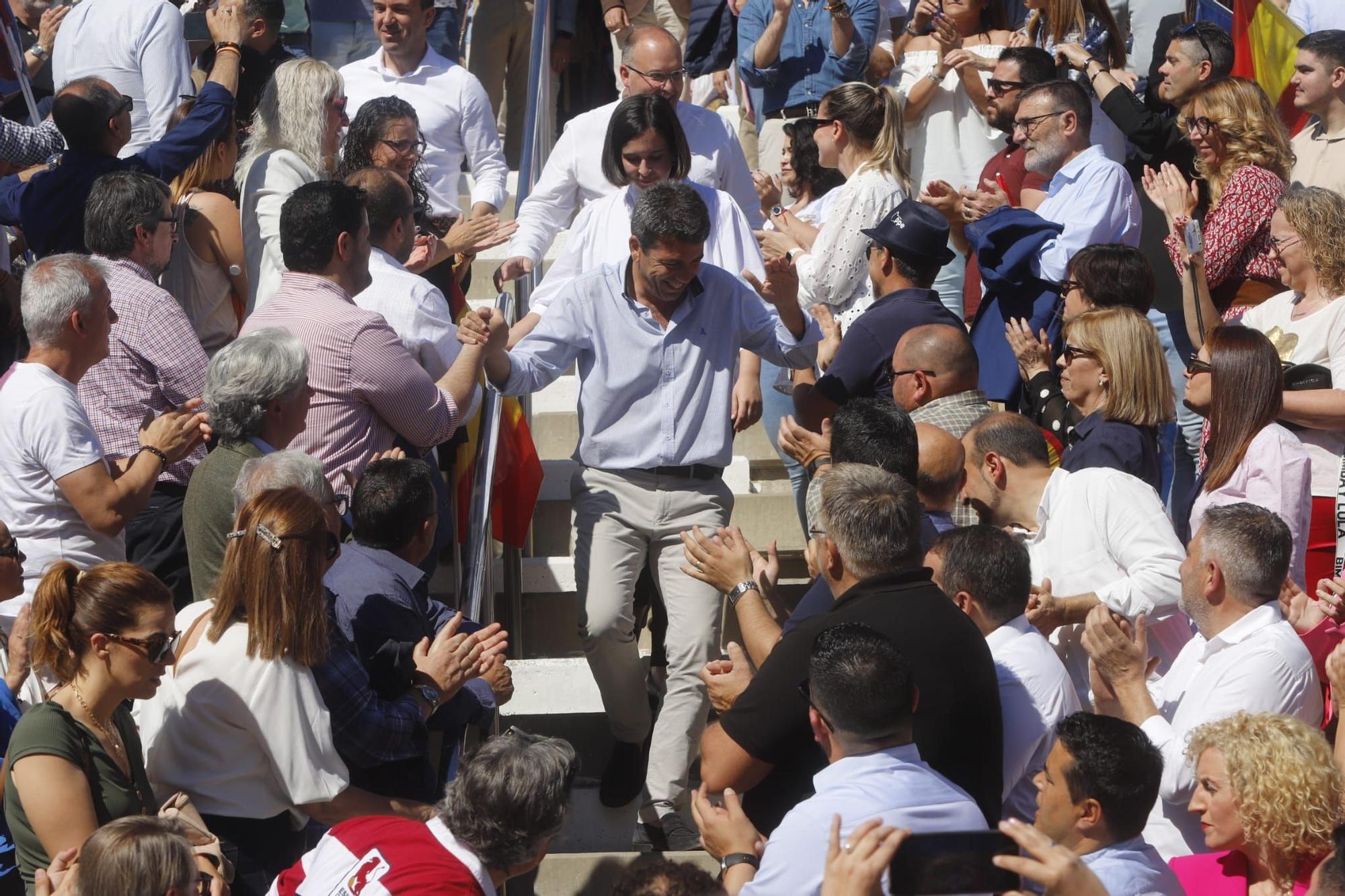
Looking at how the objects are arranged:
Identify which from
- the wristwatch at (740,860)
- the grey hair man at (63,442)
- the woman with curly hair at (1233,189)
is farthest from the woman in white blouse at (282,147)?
the woman with curly hair at (1233,189)

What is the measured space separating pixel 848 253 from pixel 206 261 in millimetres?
2403

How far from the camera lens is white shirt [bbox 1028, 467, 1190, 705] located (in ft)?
12.8

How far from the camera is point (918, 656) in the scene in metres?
3.20

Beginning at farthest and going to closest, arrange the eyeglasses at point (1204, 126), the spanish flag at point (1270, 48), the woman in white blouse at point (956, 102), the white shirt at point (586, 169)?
the woman in white blouse at point (956, 102) → the spanish flag at point (1270, 48) → the white shirt at point (586, 169) → the eyeglasses at point (1204, 126)

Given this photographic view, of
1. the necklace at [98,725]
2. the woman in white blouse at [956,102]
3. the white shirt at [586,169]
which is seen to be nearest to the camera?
the necklace at [98,725]

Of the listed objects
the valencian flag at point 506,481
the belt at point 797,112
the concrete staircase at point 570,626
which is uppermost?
the belt at point 797,112

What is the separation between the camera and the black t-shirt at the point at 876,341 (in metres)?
5.14

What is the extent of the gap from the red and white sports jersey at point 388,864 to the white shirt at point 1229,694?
1.59 m

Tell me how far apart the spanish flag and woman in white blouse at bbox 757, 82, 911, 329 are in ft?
7.74

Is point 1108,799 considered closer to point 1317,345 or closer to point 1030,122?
point 1317,345

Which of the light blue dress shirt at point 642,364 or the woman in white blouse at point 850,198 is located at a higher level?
the woman in white blouse at point 850,198

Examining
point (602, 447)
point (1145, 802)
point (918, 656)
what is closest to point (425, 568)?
point (602, 447)

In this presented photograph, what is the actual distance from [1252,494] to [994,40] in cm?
410

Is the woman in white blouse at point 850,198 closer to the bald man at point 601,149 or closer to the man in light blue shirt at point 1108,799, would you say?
the bald man at point 601,149
